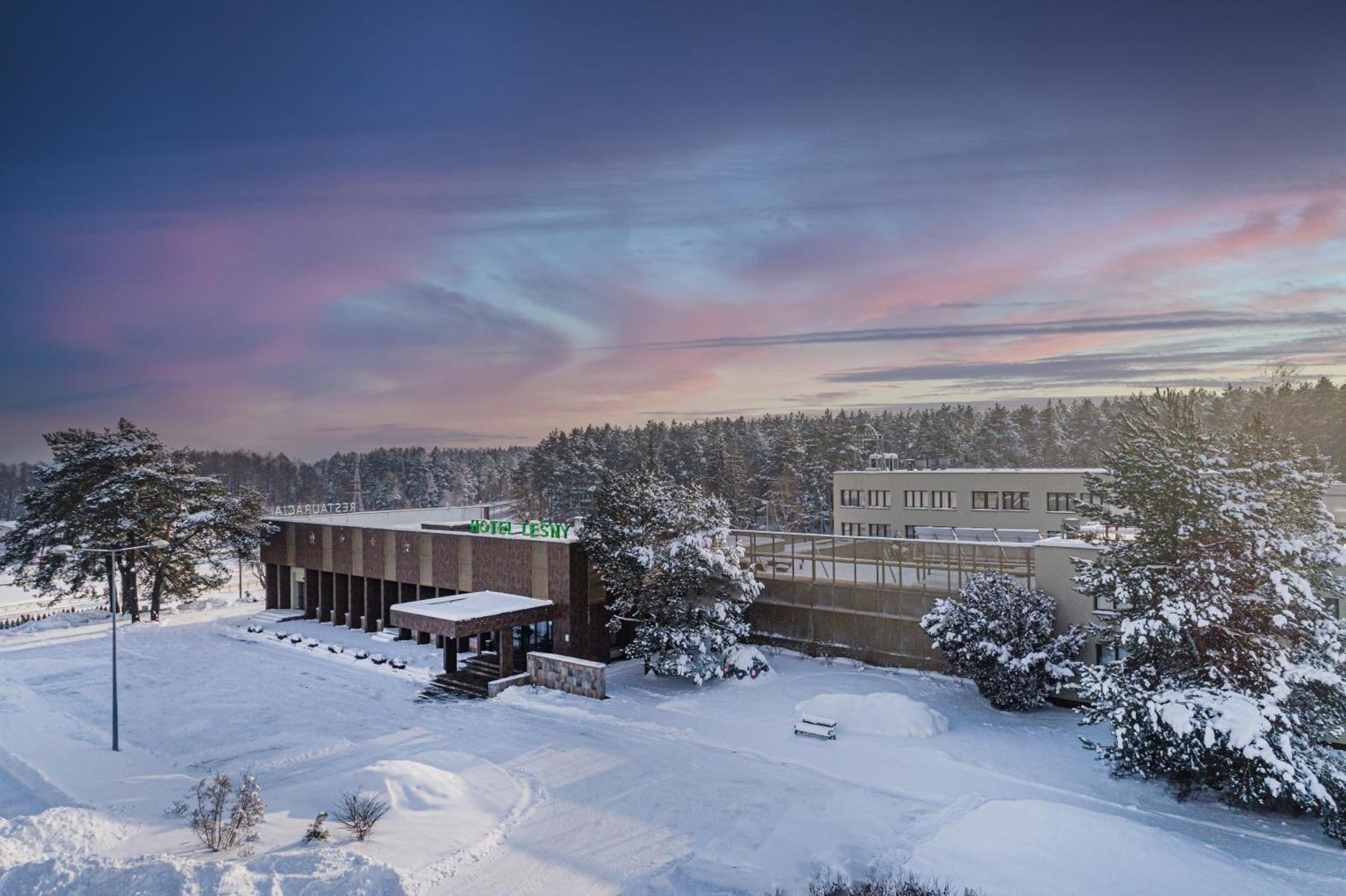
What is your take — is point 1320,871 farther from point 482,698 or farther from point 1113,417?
point 1113,417

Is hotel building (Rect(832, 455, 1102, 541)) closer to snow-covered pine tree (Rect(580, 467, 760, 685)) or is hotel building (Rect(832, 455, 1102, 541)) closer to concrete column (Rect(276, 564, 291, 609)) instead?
snow-covered pine tree (Rect(580, 467, 760, 685))

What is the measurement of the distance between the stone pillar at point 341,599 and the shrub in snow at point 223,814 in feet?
97.8

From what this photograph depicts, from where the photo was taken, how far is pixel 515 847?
750 inches

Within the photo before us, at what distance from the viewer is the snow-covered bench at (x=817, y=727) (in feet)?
86.5

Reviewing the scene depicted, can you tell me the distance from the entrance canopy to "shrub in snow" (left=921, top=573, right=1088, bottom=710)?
59.6ft

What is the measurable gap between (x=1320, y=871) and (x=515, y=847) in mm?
18929

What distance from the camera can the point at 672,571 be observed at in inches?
1318

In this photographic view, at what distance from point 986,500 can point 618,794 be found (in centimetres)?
4328

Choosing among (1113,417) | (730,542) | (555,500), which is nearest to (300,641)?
(730,542)

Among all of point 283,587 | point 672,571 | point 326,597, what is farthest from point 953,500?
point 283,587

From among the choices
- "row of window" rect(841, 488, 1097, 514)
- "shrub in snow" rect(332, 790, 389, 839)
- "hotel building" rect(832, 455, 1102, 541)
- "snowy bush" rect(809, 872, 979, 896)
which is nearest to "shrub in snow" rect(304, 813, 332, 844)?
"shrub in snow" rect(332, 790, 389, 839)

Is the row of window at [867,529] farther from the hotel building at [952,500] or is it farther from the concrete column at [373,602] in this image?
the concrete column at [373,602]

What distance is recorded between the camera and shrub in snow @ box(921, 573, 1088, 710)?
28.2 meters

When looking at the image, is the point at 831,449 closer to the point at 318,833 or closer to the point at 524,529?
the point at 524,529
